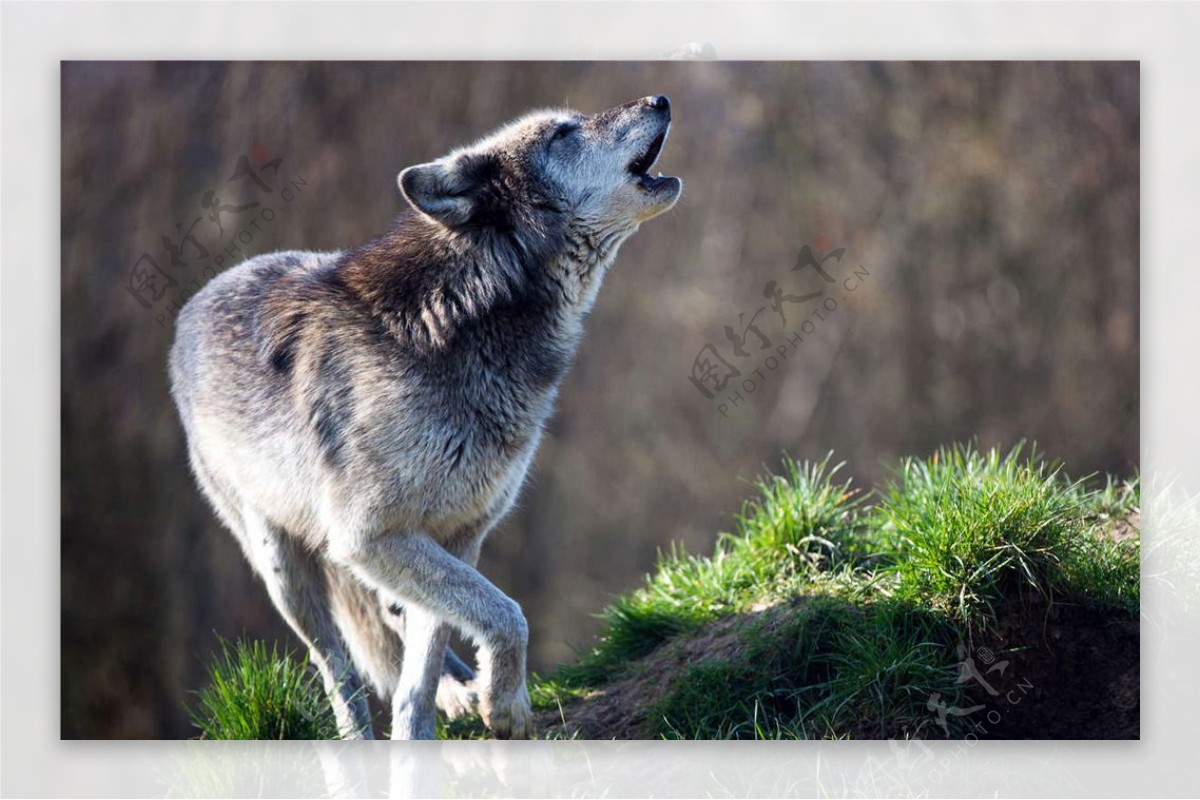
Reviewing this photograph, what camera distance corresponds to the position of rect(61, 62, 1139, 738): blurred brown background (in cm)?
413

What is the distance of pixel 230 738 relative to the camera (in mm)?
3836

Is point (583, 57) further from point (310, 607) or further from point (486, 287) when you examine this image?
point (310, 607)

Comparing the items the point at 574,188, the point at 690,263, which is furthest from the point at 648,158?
A: the point at 690,263

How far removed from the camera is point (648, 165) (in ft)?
12.3

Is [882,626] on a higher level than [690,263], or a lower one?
lower

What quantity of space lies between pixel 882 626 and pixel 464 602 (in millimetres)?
1277

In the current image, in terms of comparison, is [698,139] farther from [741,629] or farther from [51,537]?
[51,537]

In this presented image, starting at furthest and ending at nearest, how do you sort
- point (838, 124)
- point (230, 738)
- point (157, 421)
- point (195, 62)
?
point (838, 124)
point (157, 421)
point (195, 62)
point (230, 738)

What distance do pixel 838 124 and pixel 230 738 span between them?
9.92 ft

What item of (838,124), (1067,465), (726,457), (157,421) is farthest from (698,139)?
(157,421)

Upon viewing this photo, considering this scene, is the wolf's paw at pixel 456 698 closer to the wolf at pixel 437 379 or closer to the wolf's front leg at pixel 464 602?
the wolf at pixel 437 379

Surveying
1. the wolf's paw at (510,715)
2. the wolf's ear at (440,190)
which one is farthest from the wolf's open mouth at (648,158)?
the wolf's paw at (510,715)

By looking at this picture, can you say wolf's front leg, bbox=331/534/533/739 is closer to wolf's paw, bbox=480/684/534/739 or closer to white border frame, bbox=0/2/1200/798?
wolf's paw, bbox=480/684/534/739

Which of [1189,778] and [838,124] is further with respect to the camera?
[838,124]
